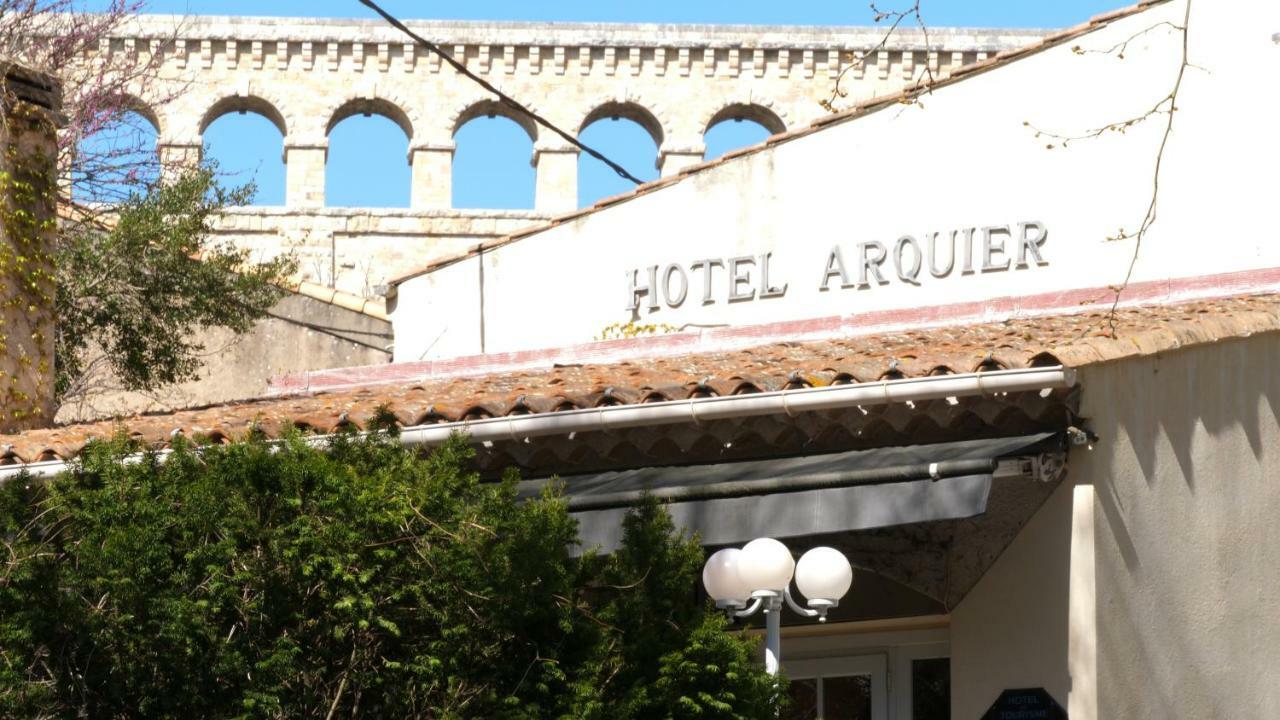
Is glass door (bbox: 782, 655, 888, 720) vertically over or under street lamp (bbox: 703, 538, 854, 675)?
under

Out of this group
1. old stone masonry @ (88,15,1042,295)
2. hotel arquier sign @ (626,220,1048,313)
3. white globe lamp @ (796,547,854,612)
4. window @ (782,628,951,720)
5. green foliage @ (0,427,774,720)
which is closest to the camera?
green foliage @ (0,427,774,720)

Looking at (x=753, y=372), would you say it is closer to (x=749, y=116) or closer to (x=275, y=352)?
(x=275, y=352)

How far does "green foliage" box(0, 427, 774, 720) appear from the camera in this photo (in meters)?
8.21

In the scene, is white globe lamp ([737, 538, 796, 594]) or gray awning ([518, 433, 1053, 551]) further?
gray awning ([518, 433, 1053, 551])

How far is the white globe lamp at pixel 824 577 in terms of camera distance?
8.83 metres

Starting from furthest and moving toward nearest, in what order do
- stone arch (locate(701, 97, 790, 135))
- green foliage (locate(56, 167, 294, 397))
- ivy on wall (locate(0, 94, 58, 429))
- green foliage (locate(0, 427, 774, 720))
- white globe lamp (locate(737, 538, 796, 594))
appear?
stone arch (locate(701, 97, 790, 135)), green foliage (locate(56, 167, 294, 397)), ivy on wall (locate(0, 94, 58, 429)), white globe lamp (locate(737, 538, 796, 594)), green foliage (locate(0, 427, 774, 720))

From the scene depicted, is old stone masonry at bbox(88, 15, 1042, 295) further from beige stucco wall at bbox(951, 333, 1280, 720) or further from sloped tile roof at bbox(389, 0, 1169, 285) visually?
beige stucco wall at bbox(951, 333, 1280, 720)

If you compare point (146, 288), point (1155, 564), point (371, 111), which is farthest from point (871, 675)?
point (371, 111)

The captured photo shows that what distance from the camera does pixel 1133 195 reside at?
1484 cm

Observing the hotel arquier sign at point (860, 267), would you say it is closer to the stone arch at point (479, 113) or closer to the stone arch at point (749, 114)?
the stone arch at point (479, 113)

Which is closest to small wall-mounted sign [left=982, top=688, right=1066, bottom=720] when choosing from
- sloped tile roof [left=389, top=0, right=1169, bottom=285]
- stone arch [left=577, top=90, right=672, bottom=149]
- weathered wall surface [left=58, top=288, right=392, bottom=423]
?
sloped tile roof [left=389, top=0, right=1169, bottom=285]

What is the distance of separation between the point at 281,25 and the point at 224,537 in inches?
1130

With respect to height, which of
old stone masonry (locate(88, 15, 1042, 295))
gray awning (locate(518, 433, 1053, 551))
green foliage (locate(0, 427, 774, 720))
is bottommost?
green foliage (locate(0, 427, 774, 720))

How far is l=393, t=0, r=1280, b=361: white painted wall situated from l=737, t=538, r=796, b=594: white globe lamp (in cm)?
629
